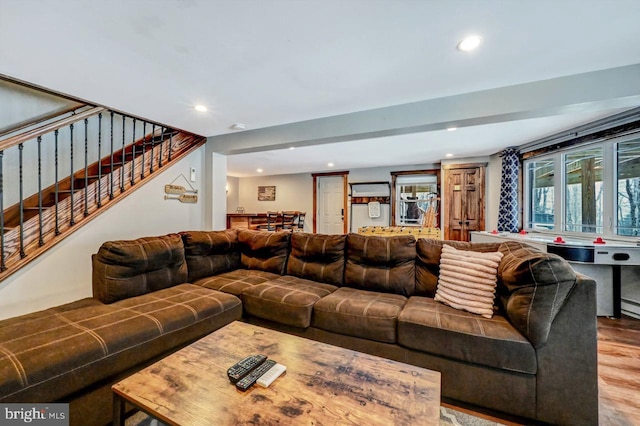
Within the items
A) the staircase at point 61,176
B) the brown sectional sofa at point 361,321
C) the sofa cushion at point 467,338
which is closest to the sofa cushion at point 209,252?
the brown sectional sofa at point 361,321

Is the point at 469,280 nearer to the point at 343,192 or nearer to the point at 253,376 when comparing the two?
the point at 253,376

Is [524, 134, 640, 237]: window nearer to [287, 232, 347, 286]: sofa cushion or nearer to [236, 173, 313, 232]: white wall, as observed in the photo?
[287, 232, 347, 286]: sofa cushion

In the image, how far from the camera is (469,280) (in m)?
1.93

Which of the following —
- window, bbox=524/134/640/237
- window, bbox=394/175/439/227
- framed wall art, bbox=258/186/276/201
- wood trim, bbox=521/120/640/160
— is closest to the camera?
wood trim, bbox=521/120/640/160

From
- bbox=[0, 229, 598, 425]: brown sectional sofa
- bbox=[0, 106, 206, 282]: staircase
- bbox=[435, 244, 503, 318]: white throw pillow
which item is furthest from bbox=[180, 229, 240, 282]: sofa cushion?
bbox=[435, 244, 503, 318]: white throw pillow

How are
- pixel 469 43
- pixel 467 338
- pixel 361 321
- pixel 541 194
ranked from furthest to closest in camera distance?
pixel 541 194 → pixel 361 321 → pixel 469 43 → pixel 467 338

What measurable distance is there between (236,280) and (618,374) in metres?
3.13

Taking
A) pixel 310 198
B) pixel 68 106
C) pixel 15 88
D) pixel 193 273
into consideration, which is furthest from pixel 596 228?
pixel 15 88

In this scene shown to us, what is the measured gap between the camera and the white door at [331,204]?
23.9 feet

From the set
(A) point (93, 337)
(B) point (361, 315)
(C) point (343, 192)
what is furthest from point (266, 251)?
(C) point (343, 192)

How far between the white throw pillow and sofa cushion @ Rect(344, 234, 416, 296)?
286 millimetres

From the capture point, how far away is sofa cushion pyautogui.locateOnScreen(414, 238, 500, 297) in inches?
87.2

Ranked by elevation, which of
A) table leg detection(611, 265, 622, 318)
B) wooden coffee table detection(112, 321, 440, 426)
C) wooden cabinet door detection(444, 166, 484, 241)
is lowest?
table leg detection(611, 265, 622, 318)

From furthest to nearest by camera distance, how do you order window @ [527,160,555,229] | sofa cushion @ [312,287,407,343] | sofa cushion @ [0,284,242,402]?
window @ [527,160,555,229] < sofa cushion @ [312,287,407,343] < sofa cushion @ [0,284,242,402]
